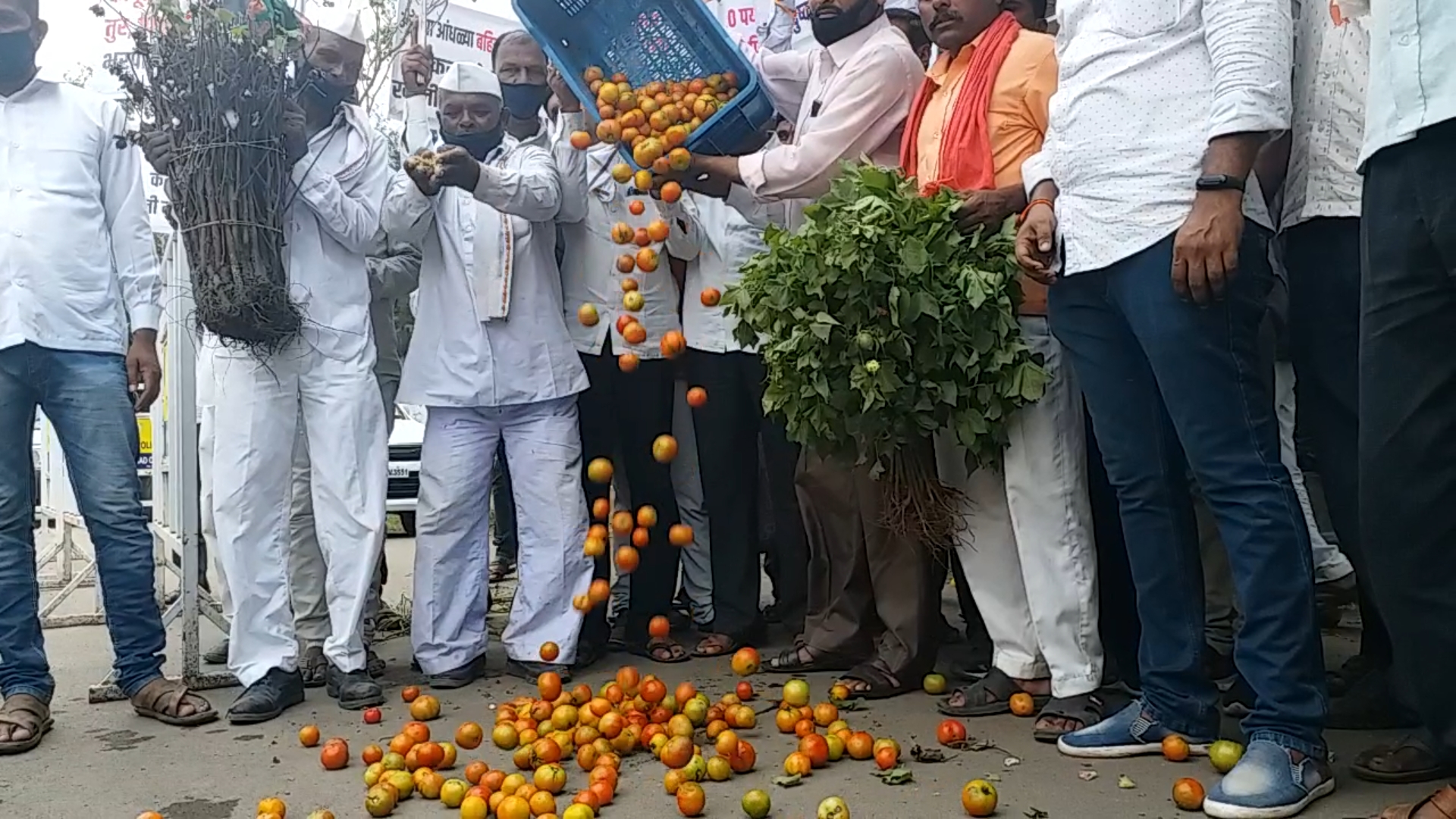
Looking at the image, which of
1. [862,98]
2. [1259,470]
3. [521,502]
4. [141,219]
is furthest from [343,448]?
[1259,470]

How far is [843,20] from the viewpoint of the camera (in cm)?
399

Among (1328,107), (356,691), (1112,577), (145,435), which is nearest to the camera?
(1328,107)

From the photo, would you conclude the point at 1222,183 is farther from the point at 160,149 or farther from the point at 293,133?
the point at 160,149

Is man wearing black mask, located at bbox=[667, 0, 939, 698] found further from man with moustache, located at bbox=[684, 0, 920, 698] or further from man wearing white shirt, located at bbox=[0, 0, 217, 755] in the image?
man wearing white shirt, located at bbox=[0, 0, 217, 755]

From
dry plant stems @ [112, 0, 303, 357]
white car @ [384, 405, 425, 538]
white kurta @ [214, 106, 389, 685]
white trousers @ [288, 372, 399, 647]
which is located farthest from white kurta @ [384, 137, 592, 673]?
white car @ [384, 405, 425, 538]

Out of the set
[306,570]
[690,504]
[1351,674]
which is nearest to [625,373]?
[690,504]

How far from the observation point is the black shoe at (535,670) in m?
4.29

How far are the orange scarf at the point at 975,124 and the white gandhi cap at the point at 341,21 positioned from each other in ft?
7.33

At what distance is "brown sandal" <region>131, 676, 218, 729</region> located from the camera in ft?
12.8

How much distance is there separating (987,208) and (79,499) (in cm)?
304

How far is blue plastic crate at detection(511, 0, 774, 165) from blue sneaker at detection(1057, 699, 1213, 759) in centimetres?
217

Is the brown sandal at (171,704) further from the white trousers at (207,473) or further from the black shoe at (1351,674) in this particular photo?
the black shoe at (1351,674)

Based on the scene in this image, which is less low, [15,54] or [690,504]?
[15,54]

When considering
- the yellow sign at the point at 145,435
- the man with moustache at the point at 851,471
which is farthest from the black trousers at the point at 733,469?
the yellow sign at the point at 145,435
